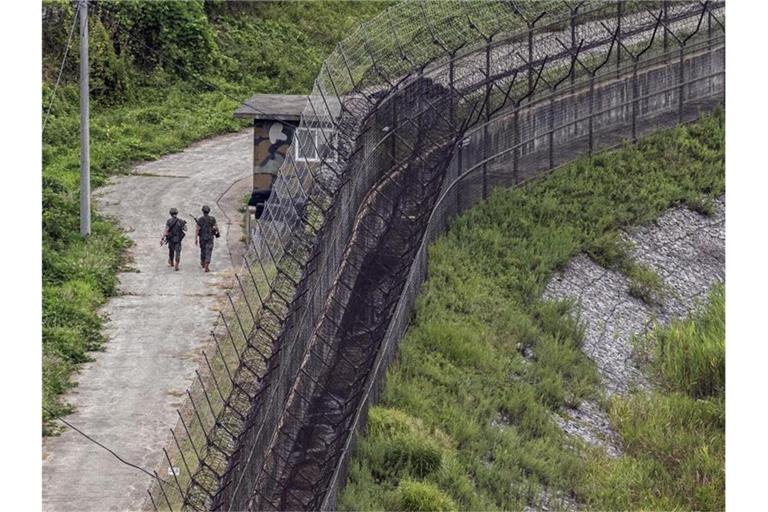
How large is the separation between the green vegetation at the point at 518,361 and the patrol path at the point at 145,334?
2.71m

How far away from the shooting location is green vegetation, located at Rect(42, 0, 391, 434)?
85.0 ft

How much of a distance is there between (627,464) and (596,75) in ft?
42.4

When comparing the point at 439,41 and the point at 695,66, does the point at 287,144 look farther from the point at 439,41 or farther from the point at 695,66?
the point at 695,66

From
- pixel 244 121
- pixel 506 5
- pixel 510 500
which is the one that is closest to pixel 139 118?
pixel 244 121

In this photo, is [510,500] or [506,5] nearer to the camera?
[510,500]

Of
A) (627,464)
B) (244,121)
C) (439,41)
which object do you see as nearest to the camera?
(627,464)

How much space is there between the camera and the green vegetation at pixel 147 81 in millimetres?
25922

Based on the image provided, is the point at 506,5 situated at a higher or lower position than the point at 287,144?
higher

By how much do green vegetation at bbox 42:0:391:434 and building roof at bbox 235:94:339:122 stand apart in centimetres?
317

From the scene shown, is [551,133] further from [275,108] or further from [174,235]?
[174,235]

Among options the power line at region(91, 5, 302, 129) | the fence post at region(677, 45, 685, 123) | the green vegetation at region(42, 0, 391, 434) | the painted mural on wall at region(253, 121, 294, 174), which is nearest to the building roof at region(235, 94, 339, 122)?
the painted mural on wall at region(253, 121, 294, 174)

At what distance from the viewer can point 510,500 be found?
20.1m

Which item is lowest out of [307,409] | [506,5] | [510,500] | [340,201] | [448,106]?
[510,500]

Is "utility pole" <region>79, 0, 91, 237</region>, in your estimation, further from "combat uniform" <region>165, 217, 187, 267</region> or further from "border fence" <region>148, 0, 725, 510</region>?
"border fence" <region>148, 0, 725, 510</region>
